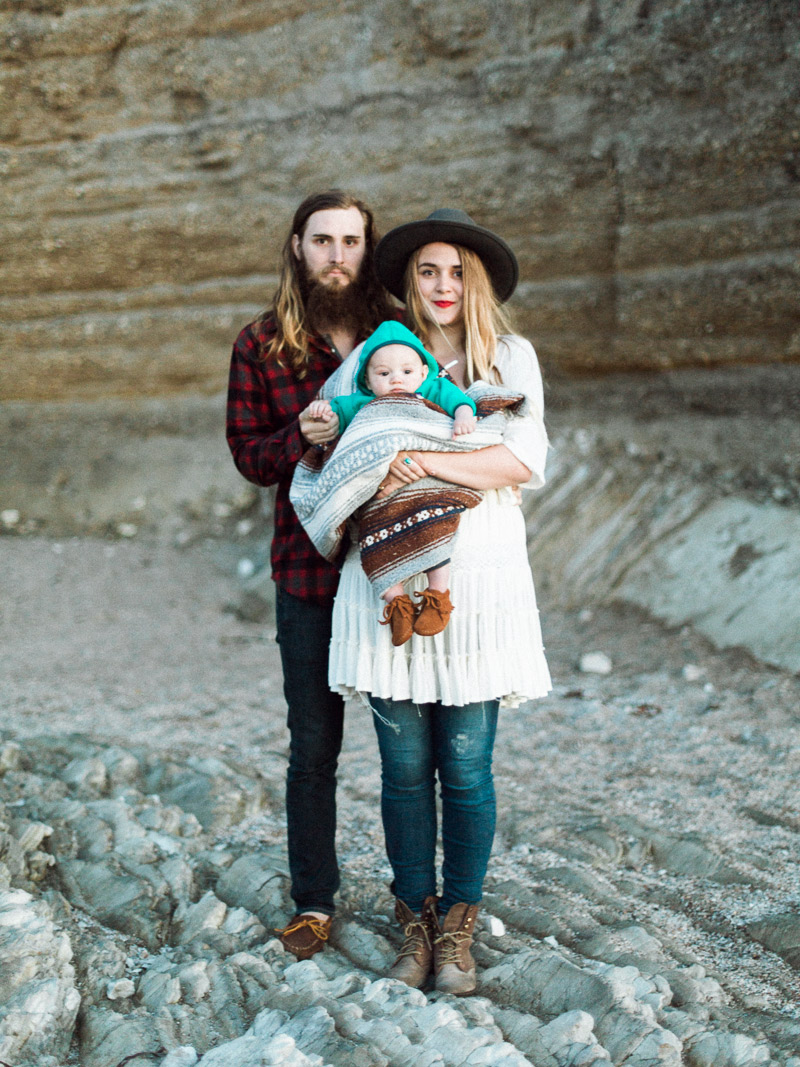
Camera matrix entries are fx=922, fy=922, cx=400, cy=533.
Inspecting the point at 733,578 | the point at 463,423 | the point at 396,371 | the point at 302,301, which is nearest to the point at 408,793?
the point at 463,423

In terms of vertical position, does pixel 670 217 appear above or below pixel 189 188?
below

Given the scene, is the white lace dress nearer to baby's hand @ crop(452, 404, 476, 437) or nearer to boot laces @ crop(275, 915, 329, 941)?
baby's hand @ crop(452, 404, 476, 437)

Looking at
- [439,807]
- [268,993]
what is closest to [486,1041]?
[268,993]

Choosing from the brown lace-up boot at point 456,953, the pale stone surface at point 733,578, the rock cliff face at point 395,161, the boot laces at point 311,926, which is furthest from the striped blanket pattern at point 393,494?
the rock cliff face at point 395,161

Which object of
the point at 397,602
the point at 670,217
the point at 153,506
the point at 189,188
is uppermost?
the point at 189,188

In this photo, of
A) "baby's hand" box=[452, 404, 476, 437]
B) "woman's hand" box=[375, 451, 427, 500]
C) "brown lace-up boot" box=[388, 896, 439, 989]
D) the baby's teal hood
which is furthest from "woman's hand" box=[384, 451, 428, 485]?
"brown lace-up boot" box=[388, 896, 439, 989]

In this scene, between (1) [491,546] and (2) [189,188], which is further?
(2) [189,188]

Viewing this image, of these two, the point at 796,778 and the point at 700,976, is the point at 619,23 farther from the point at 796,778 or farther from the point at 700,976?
the point at 700,976

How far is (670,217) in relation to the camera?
576 centimetres

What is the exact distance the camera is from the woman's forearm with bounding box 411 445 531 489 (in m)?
2.12

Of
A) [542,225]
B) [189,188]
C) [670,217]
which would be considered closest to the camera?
[670,217]

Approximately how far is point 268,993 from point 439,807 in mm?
1366

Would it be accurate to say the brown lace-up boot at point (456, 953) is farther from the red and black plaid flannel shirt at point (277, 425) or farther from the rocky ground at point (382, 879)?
the red and black plaid flannel shirt at point (277, 425)

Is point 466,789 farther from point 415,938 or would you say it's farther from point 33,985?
point 33,985
